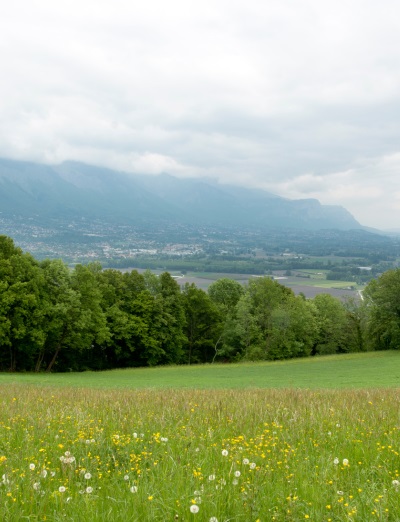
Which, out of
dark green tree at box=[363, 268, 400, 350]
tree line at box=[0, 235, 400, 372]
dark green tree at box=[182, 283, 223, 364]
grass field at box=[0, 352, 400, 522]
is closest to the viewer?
grass field at box=[0, 352, 400, 522]

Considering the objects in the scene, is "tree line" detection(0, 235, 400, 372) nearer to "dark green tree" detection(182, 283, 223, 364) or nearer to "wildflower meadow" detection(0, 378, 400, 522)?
"dark green tree" detection(182, 283, 223, 364)

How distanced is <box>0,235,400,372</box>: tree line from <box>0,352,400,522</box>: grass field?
34.3m

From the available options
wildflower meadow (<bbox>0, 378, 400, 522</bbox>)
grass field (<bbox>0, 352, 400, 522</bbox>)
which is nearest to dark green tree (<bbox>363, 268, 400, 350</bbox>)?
grass field (<bbox>0, 352, 400, 522</bbox>)

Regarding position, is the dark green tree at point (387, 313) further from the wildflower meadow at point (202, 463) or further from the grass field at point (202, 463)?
the wildflower meadow at point (202, 463)

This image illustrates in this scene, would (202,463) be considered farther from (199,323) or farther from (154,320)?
(199,323)

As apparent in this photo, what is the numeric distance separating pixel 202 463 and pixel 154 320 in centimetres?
5048

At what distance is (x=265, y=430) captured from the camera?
5.73 m

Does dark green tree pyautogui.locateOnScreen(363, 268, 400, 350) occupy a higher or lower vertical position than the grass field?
lower

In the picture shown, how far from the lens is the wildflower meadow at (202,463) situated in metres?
3.58

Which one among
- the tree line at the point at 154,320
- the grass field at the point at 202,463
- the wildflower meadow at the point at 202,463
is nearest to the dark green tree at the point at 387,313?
the tree line at the point at 154,320

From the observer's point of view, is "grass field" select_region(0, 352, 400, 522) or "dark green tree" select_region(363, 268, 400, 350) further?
"dark green tree" select_region(363, 268, 400, 350)

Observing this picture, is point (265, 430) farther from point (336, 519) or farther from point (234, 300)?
point (234, 300)

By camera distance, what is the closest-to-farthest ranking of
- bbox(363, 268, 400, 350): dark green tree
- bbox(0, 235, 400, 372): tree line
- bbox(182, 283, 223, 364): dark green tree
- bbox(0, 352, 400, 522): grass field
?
bbox(0, 352, 400, 522): grass field < bbox(0, 235, 400, 372): tree line < bbox(363, 268, 400, 350): dark green tree < bbox(182, 283, 223, 364): dark green tree

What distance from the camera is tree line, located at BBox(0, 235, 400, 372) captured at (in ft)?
132
